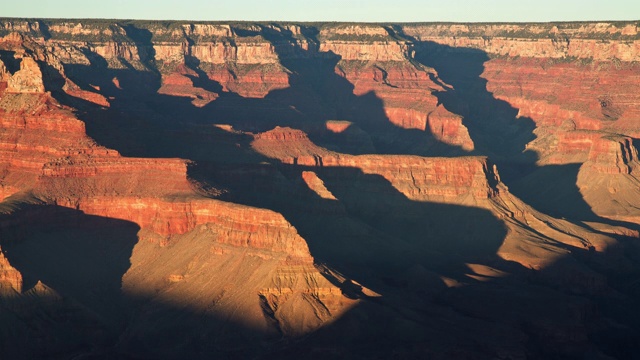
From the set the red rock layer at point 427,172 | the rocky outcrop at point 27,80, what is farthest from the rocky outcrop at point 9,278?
the red rock layer at point 427,172

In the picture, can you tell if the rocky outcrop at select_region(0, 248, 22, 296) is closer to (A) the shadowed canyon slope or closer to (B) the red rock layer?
(A) the shadowed canyon slope

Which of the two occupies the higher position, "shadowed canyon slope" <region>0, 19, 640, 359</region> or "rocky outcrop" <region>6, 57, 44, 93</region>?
"rocky outcrop" <region>6, 57, 44, 93</region>

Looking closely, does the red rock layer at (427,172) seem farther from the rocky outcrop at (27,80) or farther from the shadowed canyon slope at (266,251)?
the rocky outcrop at (27,80)

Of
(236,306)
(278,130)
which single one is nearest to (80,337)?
(236,306)

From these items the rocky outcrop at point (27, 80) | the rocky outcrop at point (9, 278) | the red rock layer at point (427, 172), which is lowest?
the rocky outcrop at point (9, 278)

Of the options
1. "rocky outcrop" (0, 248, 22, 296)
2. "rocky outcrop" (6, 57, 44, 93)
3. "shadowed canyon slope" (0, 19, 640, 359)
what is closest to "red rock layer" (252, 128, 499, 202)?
"shadowed canyon slope" (0, 19, 640, 359)

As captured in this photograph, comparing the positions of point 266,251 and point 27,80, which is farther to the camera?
point 27,80

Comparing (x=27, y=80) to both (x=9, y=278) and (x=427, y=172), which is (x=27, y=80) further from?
(x=427, y=172)

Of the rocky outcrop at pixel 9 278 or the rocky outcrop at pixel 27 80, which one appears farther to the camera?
the rocky outcrop at pixel 27 80

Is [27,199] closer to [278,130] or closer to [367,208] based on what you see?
[367,208]

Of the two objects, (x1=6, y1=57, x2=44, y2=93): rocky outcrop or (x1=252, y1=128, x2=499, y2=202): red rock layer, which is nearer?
(x1=6, y1=57, x2=44, y2=93): rocky outcrop

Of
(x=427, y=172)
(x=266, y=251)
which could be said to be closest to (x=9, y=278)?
(x=266, y=251)
